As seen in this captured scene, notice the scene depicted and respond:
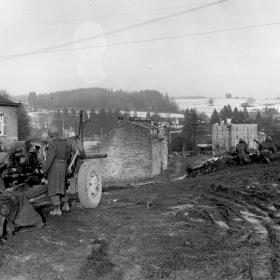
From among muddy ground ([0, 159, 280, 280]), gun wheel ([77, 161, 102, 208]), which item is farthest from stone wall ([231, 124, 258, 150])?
gun wheel ([77, 161, 102, 208])

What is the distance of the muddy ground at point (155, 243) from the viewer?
4.95 m

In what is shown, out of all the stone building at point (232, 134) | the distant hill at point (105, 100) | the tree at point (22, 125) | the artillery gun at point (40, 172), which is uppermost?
the distant hill at point (105, 100)

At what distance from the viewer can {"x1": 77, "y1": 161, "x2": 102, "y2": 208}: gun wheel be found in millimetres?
8047

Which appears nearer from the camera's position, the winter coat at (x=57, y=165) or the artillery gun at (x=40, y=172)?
the winter coat at (x=57, y=165)

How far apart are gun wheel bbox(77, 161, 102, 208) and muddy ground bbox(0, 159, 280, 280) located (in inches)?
7.6

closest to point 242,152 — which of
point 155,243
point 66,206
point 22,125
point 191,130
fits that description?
point 66,206

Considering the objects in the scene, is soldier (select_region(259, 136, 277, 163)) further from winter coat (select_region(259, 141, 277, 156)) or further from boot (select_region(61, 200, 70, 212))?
boot (select_region(61, 200, 70, 212))

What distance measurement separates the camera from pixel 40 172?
8641 millimetres

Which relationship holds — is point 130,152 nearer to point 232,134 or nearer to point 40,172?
point 40,172

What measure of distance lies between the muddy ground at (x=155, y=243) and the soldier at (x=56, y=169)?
0.35m

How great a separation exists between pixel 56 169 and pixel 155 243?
2.47 metres

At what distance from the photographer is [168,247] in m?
5.76

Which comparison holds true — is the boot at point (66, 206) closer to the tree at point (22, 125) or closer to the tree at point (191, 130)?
the tree at point (22, 125)

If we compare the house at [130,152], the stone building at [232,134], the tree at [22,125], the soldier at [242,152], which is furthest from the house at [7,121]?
the stone building at [232,134]
